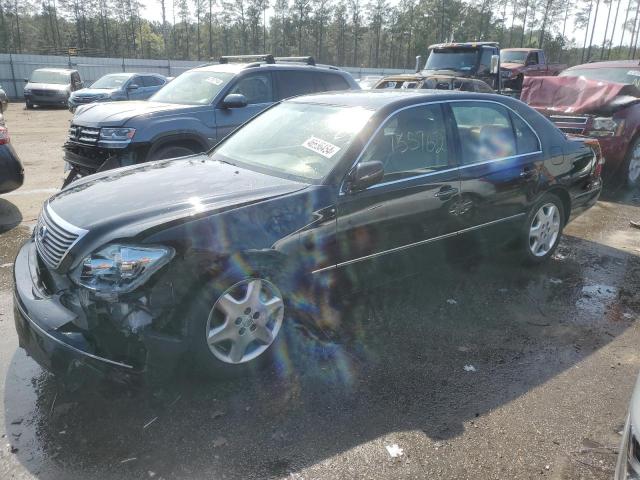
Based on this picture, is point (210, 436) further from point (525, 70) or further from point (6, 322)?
point (525, 70)

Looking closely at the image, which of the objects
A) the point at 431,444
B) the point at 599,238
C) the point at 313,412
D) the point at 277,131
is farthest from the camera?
the point at 599,238

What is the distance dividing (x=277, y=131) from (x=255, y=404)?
2189 millimetres

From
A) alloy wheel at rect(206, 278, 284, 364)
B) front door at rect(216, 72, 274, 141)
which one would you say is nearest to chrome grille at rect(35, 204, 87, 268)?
alloy wheel at rect(206, 278, 284, 364)

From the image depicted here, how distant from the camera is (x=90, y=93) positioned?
17.1 m

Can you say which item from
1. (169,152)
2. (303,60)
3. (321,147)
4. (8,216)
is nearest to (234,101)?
(169,152)

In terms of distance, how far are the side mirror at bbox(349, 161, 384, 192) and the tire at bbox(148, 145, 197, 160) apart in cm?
386

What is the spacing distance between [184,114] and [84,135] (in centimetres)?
129

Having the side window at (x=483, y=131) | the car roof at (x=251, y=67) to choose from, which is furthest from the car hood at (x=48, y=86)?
the side window at (x=483, y=131)

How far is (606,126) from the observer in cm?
788

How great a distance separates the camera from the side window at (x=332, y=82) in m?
7.93

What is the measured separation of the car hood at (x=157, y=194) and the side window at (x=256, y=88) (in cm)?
367

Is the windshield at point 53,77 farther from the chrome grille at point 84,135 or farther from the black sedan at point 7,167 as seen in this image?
the black sedan at point 7,167

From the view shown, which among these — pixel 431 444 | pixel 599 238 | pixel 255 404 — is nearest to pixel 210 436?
pixel 255 404

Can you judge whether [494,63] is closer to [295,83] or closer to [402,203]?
[295,83]
